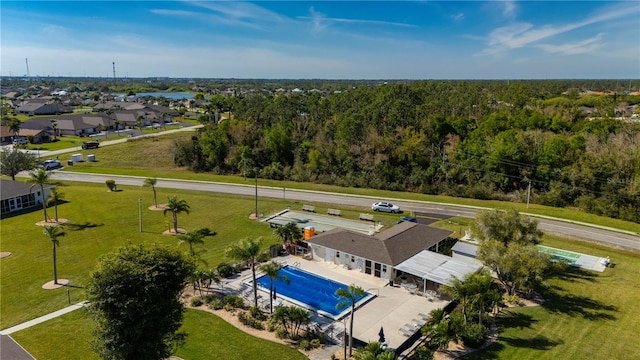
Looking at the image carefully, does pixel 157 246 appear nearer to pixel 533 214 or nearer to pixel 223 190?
pixel 223 190

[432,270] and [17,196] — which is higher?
[17,196]

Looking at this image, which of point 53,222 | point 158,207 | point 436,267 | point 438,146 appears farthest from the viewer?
point 438,146

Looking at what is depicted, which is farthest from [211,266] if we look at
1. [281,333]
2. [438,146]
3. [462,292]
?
[438,146]

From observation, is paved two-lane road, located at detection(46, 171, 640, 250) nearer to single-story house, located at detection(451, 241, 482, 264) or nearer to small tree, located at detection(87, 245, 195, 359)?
single-story house, located at detection(451, 241, 482, 264)

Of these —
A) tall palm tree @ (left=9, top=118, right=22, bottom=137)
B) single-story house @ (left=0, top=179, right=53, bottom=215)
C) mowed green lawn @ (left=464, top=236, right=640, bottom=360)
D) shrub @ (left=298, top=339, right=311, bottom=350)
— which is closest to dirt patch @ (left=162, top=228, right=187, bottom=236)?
single-story house @ (left=0, top=179, right=53, bottom=215)

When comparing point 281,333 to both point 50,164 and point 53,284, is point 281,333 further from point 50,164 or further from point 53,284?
point 50,164

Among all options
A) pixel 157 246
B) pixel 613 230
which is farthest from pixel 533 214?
pixel 157 246

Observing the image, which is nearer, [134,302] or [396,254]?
[134,302]
